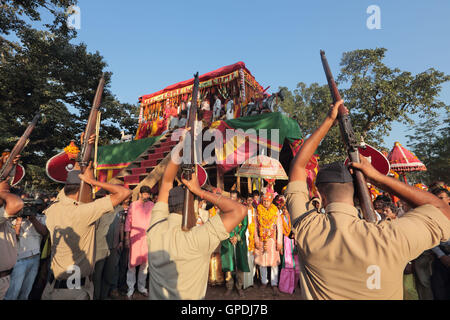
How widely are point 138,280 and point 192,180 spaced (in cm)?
407

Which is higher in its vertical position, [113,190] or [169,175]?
[169,175]

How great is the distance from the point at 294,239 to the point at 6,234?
3.08 metres

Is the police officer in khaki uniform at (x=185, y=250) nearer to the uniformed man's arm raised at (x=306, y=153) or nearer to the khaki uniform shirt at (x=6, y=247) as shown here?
the uniformed man's arm raised at (x=306, y=153)

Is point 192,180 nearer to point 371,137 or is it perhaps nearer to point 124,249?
point 124,249

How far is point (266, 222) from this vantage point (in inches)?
202

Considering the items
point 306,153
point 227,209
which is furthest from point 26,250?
point 306,153

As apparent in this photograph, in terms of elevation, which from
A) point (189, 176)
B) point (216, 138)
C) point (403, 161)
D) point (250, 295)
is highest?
point (216, 138)

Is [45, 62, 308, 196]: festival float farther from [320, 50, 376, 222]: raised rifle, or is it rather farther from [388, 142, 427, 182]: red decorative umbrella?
[320, 50, 376, 222]: raised rifle

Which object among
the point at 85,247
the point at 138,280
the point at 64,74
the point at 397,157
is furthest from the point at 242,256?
the point at 64,74

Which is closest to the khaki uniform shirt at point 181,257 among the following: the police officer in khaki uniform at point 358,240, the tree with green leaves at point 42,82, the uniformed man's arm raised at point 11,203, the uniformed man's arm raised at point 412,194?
the police officer in khaki uniform at point 358,240

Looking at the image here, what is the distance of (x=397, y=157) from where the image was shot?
7355 millimetres

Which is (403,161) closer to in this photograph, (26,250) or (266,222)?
(266,222)

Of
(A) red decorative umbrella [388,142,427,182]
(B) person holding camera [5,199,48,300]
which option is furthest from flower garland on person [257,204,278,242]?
(A) red decorative umbrella [388,142,427,182]

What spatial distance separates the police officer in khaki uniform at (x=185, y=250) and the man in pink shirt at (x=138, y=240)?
3.35m
